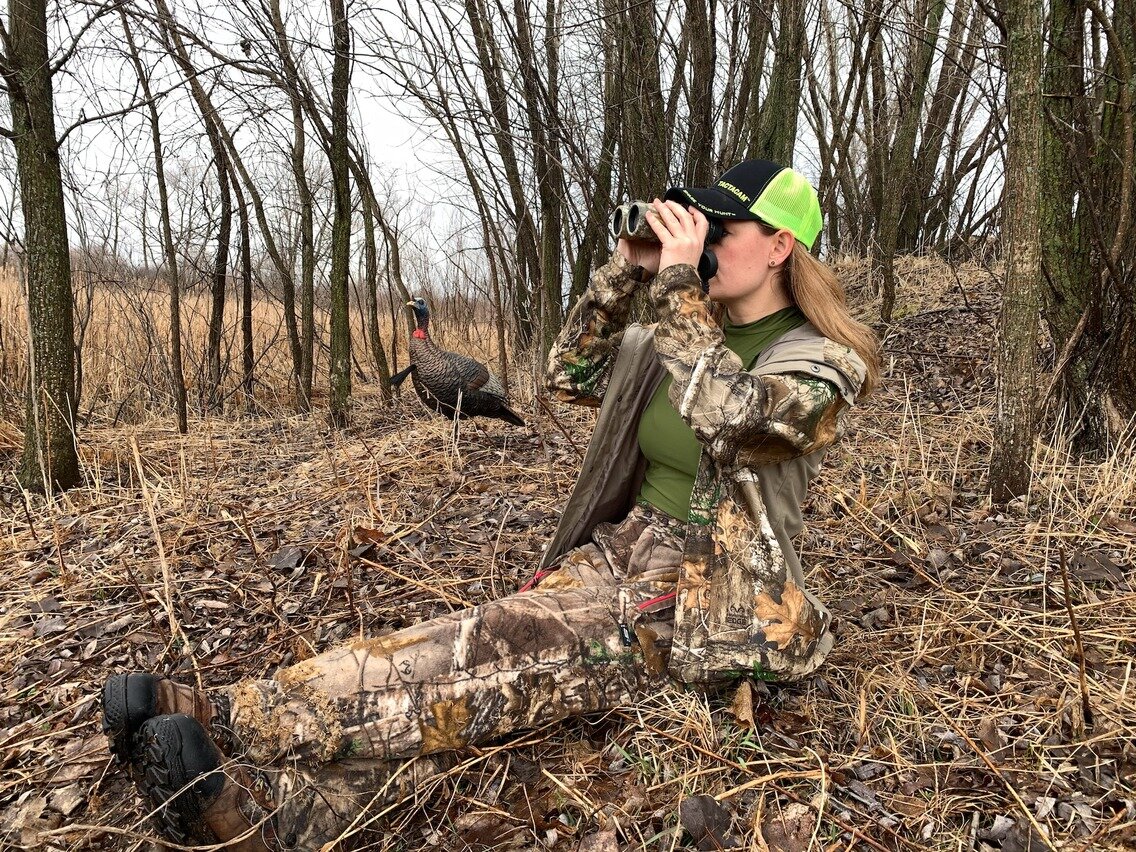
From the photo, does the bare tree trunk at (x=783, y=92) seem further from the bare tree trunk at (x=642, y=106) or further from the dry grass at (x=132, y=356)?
the dry grass at (x=132, y=356)

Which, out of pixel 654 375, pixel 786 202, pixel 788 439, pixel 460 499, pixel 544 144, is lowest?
pixel 460 499

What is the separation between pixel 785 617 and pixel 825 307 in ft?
2.79

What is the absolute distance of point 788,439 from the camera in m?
1.74

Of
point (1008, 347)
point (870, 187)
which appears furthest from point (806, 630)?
point (870, 187)

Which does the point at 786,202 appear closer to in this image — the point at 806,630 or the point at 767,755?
the point at 806,630

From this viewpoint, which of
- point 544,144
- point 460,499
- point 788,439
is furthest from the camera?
point 544,144

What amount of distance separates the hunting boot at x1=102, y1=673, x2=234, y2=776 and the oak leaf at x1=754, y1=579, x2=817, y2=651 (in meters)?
1.40

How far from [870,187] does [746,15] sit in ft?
13.6

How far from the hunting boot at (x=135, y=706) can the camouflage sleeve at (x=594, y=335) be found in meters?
1.38

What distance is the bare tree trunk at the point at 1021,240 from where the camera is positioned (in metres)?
2.67

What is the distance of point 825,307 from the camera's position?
1.92 m

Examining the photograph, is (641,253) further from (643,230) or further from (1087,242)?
(1087,242)

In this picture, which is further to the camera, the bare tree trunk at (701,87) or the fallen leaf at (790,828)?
the bare tree trunk at (701,87)

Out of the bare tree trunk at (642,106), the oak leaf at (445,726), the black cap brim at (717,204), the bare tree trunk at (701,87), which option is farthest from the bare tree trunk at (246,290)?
the black cap brim at (717,204)
